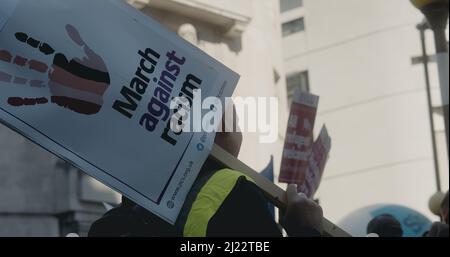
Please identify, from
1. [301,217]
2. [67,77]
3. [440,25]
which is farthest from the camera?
[440,25]

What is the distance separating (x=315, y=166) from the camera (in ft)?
9.88

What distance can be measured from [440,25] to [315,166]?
78cm

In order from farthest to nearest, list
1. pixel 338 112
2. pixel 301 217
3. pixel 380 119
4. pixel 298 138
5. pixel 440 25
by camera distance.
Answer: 1. pixel 380 119
2. pixel 338 112
3. pixel 440 25
4. pixel 298 138
5. pixel 301 217

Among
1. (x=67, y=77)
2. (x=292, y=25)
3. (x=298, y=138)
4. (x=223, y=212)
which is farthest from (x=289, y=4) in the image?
(x=292, y=25)

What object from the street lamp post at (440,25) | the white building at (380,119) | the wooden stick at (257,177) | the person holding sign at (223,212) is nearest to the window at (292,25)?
the street lamp post at (440,25)

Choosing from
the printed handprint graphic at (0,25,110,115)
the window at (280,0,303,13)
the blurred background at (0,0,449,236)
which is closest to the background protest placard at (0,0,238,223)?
the printed handprint graphic at (0,25,110,115)

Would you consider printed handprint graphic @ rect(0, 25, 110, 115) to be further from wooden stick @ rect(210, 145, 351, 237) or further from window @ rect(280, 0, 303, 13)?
window @ rect(280, 0, 303, 13)

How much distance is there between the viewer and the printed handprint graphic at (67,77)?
66.6 inches

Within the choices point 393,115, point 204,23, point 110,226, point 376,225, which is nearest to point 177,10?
point 204,23

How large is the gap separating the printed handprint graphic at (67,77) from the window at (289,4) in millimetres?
1446

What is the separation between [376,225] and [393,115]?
1249cm

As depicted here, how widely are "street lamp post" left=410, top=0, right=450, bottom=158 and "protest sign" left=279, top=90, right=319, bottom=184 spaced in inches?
19.9

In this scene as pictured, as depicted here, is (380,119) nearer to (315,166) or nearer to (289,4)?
(289,4)

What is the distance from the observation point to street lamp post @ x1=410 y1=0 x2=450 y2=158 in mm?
2871
